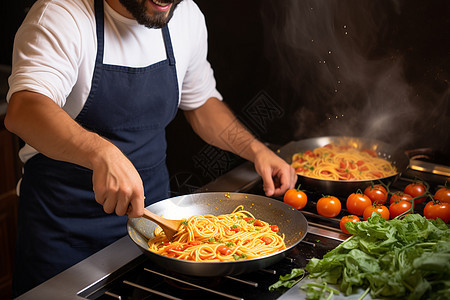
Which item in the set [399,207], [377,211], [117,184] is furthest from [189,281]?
[399,207]

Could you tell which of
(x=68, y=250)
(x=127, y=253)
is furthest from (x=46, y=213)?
(x=127, y=253)

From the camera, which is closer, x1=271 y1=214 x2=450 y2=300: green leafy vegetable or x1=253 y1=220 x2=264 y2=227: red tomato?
x1=271 y1=214 x2=450 y2=300: green leafy vegetable

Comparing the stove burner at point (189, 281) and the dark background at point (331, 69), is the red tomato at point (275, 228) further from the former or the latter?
the dark background at point (331, 69)

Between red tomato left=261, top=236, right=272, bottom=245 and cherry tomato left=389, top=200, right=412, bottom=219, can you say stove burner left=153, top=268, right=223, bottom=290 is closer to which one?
red tomato left=261, top=236, right=272, bottom=245

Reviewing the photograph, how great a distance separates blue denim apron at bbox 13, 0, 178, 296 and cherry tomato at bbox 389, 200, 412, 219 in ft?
3.29

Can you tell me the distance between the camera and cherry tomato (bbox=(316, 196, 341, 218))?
2035 millimetres

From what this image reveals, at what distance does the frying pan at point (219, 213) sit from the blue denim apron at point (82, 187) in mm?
378

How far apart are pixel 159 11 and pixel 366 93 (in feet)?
3.96

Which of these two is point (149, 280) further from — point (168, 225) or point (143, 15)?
point (143, 15)

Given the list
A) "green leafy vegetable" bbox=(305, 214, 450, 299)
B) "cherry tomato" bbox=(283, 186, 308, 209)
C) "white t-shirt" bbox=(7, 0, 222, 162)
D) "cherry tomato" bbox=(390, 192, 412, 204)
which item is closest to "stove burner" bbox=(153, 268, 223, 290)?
"green leafy vegetable" bbox=(305, 214, 450, 299)

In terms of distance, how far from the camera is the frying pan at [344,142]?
2139 mm

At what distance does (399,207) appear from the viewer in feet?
6.48

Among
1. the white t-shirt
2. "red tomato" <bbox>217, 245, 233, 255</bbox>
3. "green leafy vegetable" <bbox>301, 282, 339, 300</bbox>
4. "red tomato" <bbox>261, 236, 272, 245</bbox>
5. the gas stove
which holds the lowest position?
the gas stove

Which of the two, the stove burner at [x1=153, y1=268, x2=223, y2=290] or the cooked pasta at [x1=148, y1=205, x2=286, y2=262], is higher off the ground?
the cooked pasta at [x1=148, y1=205, x2=286, y2=262]
